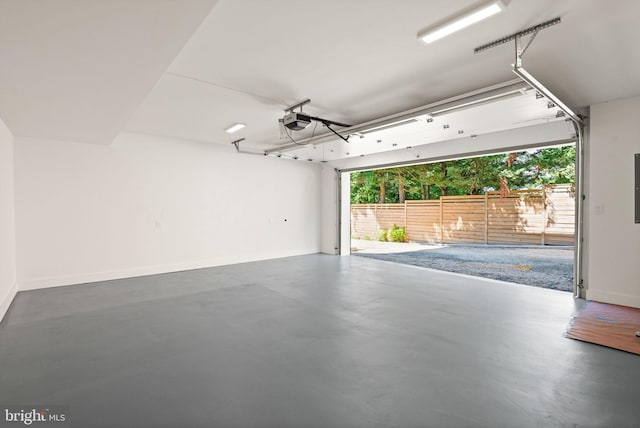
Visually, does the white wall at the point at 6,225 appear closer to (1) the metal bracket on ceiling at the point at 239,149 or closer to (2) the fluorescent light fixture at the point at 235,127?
(2) the fluorescent light fixture at the point at 235,127

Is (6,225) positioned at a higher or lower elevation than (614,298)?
higher

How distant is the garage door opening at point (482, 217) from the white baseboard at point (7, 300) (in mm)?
6512

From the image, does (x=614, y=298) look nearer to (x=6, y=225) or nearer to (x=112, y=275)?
(x=112, y=275)

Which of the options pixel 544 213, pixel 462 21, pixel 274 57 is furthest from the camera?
pixel 544 213

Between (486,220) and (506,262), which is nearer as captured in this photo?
(506,262)

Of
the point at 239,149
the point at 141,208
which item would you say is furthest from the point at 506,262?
the point at 141,208

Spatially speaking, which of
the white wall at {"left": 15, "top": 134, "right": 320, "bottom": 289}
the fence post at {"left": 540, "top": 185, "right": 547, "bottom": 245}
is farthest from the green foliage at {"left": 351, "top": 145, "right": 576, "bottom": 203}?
the white wall at {"left": 15, "top": 134, "right": 320, "bottom": 289}

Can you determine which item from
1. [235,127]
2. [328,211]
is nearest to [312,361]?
[235,127]

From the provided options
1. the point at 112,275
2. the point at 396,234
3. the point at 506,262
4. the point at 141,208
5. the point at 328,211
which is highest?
the point at 141,208

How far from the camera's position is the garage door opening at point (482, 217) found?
23.1 ft

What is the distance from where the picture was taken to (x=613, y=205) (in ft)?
12.9

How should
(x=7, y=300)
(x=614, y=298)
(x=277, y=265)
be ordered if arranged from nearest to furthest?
(x=7, y=300) < (x=614, y=298) < (x=277, y=265)

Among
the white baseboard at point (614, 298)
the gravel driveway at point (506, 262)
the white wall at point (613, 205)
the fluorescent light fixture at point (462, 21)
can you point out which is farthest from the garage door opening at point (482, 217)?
the fluorescent light fixture at point (462, 21)

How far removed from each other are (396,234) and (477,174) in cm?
372
